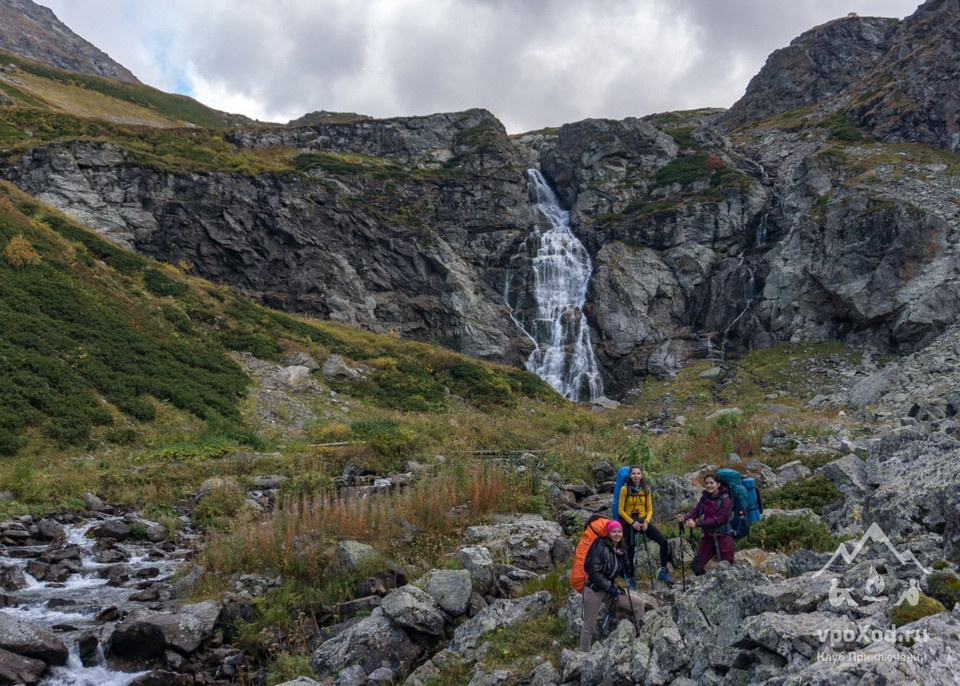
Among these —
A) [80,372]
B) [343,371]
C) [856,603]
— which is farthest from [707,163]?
[856,603]

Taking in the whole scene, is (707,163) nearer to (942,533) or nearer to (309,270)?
(309,270)

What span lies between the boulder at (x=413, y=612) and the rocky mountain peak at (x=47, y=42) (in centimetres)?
14872

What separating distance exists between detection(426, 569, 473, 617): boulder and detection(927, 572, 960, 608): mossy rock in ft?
14.6

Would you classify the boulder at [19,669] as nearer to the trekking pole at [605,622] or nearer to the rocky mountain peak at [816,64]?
the trekking pole at [605,622]

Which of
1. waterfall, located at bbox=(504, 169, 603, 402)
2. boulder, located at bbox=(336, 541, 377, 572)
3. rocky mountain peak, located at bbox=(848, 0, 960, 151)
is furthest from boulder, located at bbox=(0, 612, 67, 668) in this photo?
rocky mountain peak, located at bbox=(848, 0, 960, 151)

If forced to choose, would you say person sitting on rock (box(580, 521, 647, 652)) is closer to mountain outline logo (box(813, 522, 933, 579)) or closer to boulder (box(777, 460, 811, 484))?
mountain outline logo (box(813, 522, 933, 579))

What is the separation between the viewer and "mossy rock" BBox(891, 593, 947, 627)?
3489mm

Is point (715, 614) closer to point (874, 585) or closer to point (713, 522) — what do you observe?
point (874, 585)

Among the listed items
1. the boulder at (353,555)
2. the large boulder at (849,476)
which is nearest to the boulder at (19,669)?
the boulder at (353,555)

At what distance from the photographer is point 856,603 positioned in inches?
155

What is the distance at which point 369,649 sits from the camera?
578 cm

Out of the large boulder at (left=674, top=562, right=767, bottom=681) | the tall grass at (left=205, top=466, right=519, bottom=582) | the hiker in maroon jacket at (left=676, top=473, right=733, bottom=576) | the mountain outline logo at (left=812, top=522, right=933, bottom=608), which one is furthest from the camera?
the tall grass at (left=205, top=466, right=519, bottom=582)

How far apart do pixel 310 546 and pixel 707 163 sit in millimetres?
57970

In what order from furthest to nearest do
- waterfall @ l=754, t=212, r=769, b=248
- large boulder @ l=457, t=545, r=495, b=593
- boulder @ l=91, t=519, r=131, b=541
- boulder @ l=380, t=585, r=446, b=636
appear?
waterfall @ l=754, t=212, r=769, b=248 < boulder @ l=91, t=519, r=131, b=541 < large boulder @ l=457, t=545, r=495, b=593 < boulder @ l=380, t=585, r=446, b=636
